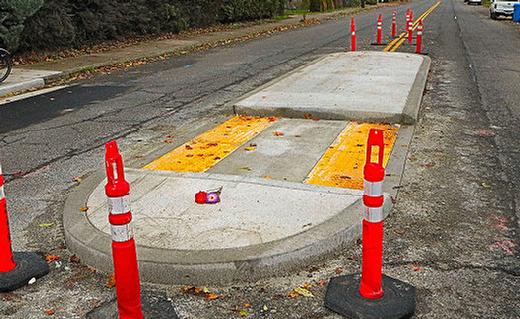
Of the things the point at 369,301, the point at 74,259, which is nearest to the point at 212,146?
the point at 74,259

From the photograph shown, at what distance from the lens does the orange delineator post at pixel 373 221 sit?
3.32 meters

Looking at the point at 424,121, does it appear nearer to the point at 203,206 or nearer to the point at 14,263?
the point at 203,206

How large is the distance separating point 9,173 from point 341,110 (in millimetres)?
4570

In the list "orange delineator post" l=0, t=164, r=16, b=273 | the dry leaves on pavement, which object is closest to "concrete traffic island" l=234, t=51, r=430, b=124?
the dry leaves on pavement

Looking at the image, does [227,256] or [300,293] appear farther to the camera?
[227,256]

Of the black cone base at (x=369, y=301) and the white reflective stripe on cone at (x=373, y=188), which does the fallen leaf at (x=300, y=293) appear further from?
the white reflective stripe on cone at (x=373, y=188)

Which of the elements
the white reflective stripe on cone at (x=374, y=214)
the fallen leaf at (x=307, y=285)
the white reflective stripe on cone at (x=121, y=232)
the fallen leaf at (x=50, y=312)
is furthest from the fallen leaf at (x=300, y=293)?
the fallen leaf at (x=50, y=312)

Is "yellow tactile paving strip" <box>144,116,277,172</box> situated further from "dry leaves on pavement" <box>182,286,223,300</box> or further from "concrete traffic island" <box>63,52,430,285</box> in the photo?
"dry leaves on pavement" <box>182,286,223,300</box>

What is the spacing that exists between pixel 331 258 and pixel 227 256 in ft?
2.75

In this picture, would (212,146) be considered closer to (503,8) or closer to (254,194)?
(254,194)

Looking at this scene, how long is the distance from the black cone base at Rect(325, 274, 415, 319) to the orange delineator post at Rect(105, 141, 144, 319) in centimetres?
126

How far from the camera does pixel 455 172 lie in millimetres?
6094

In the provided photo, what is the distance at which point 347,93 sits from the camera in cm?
936

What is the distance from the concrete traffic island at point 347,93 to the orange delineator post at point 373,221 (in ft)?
14.9
